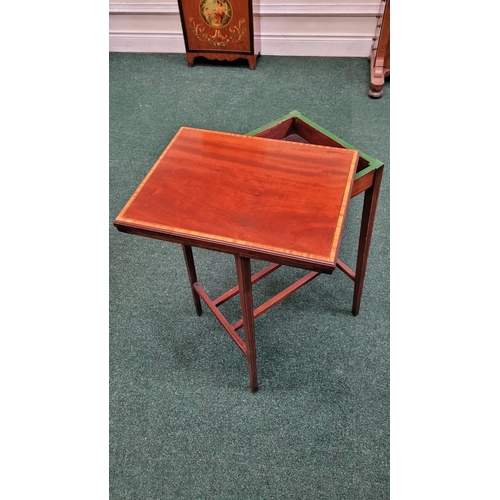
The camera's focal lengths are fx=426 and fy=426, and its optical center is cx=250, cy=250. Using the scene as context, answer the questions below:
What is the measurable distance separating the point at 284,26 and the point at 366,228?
214 cm

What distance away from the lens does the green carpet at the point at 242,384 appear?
128cm

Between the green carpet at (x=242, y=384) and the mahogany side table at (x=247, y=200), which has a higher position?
the mahogany side table at (x=247, y=200)

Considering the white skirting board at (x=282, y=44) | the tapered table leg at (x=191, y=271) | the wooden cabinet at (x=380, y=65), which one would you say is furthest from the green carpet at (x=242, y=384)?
the white skirting board at (x=282, y=44)

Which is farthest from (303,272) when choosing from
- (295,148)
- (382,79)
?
(382,79)

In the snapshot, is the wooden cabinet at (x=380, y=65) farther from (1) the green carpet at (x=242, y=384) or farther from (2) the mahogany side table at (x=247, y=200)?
(2) the mahogany side table at (x=247, y=200)

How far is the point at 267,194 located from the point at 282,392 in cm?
77

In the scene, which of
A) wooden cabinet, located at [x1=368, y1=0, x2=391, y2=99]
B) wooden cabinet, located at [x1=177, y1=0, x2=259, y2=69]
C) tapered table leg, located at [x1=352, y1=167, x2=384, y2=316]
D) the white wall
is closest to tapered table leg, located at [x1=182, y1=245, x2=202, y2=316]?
tapered table leg, located at [x1=352, y1=167, x2=384, y2=316]

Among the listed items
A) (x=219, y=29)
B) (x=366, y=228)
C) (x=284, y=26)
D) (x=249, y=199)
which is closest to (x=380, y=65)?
(x=284, y=26)

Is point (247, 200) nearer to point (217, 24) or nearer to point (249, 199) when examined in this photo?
point (249, 199)

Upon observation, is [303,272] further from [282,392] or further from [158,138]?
[158,138]

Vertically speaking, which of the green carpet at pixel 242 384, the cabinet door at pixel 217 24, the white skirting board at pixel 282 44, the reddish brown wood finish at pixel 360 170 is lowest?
the green carpet at pixel 242 384

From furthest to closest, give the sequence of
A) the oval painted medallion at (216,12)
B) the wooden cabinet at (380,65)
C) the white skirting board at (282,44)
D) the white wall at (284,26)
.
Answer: the white skirting board at (282,44), the white wall at (284,26), the oval painted medallion at (216,12), the wooden cabinet at (380,65)

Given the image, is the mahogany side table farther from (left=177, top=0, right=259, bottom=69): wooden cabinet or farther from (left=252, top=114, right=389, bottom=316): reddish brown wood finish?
(left=177, top=0, right=259, bottom=69): wooden cabinet

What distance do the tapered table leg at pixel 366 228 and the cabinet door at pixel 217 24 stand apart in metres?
1.90
